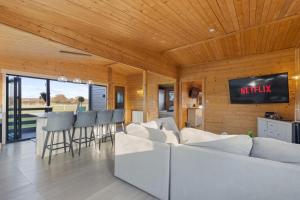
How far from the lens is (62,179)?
247 centimetres

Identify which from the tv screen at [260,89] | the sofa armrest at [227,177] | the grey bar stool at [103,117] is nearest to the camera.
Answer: the sofa armrest at [227,177]

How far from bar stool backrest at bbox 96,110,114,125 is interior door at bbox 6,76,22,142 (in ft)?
8.92

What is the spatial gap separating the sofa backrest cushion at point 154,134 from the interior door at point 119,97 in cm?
525

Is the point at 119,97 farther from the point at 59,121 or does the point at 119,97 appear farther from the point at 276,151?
the point at 276,151

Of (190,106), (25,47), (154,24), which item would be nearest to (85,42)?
(154,24)

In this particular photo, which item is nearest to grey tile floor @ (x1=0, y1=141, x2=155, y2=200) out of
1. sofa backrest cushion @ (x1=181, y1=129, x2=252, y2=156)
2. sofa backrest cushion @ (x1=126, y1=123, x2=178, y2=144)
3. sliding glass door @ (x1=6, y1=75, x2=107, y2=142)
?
sofa backrest cushion @ (x1=126, y1=123, x2=178, y2=144)

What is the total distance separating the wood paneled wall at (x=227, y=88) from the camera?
4.41m

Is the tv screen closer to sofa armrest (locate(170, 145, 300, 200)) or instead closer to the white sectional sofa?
the white sectional sofa

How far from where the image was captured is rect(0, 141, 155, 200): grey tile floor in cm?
207

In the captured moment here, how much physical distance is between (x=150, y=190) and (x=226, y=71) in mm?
4745

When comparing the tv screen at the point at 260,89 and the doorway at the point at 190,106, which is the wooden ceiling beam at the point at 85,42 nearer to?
the doorway at the point at 190,106

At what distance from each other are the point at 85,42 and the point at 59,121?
1682mm

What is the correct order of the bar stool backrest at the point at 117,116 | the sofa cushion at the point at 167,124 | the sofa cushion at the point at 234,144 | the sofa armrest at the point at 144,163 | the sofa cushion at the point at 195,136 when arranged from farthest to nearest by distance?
the bar stool backrest at the point at 117,116 < the sofa cushion at the point at 167,124 < the sofa armrest at the point at 144,163 < the sofa cushion at the point at 195,136 < the sofa cushion at the point at 234,144

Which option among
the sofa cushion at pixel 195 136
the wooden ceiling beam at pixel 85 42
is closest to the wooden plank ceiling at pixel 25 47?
the wooden ceiling beam at pixel 85 42
